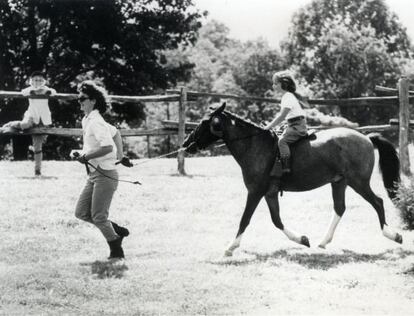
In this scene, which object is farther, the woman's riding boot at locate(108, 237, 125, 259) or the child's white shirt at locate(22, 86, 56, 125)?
the child's white shirt at locate(22, 86, 56, 125)

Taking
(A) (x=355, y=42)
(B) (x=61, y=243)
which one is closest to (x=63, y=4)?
(B) (x=61, y=243)

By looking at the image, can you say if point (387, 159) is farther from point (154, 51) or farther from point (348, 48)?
point (348, 48)

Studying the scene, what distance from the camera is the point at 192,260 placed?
743 cm

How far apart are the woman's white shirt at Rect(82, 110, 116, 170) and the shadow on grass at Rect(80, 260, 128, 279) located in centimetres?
114

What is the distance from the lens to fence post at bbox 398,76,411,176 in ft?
45.1

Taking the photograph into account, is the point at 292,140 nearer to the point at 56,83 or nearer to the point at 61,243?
the point at 61,243

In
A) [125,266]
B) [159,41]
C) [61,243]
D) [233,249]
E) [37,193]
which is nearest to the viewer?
[125,266]

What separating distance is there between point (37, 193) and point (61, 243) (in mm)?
3690

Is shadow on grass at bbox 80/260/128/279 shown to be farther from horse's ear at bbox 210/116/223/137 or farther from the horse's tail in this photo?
Answer: the horse's tail

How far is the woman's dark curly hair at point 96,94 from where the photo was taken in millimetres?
7094

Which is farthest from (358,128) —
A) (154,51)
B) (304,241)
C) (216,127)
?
(154,51)

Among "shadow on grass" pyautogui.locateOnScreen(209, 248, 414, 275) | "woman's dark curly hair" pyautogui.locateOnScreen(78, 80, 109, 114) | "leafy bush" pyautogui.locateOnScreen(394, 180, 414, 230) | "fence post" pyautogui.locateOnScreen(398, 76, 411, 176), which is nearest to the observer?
"woman's dark curly hair" pyautogui.locateOnScreen(78, 80, 109, 114)

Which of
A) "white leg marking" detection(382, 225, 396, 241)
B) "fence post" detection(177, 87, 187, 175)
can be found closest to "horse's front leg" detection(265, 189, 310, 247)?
"white leg marking" detection(382, 225, 396, 241)

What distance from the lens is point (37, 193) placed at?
1178cm
